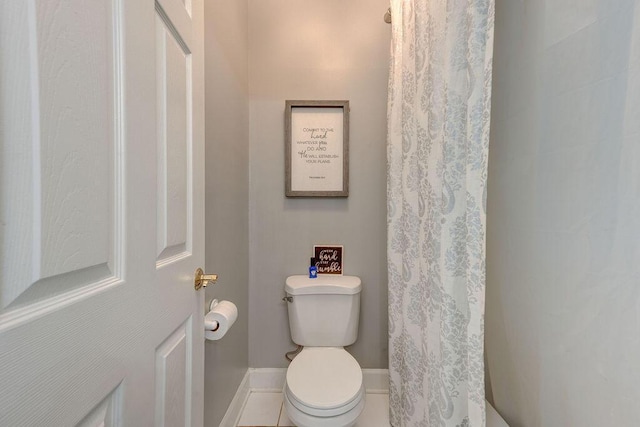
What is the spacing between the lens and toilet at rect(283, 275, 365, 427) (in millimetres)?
1014

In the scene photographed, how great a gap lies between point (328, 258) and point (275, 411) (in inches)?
34.6

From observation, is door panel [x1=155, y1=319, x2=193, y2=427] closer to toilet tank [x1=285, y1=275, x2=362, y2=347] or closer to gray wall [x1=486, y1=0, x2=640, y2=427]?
toilet tank [x1=285, y1=275, x2=362, y2=347]

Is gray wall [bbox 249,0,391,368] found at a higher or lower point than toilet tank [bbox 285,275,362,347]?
higher

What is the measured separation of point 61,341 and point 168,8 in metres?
0.66

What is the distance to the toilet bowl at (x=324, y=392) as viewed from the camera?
1.00 m

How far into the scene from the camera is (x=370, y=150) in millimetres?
1646

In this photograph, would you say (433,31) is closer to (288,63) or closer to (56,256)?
(288,63)

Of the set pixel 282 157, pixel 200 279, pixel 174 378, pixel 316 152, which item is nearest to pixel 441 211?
pixel 200 279

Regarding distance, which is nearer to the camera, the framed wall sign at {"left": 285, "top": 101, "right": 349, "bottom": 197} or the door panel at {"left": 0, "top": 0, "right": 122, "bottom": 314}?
the door panel at {"left": 0, "top": 0, "right": 122, "bottom": 314}

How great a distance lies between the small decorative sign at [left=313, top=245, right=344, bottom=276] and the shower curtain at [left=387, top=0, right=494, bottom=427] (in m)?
0.44

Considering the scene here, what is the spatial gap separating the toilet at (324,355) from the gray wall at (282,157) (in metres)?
0.16

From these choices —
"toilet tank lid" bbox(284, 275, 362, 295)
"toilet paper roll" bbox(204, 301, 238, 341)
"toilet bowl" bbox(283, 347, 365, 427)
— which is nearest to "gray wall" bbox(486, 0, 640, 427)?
"toilet bowl" bbox(283, 347, 365, 427)

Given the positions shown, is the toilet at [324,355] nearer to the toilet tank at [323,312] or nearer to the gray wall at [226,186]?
the toilet tank at [323,312]

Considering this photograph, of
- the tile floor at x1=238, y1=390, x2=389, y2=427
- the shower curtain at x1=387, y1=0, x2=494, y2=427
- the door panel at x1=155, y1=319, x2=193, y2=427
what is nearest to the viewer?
the door panel at x1=155, y1=319, x2=193, y2=427
